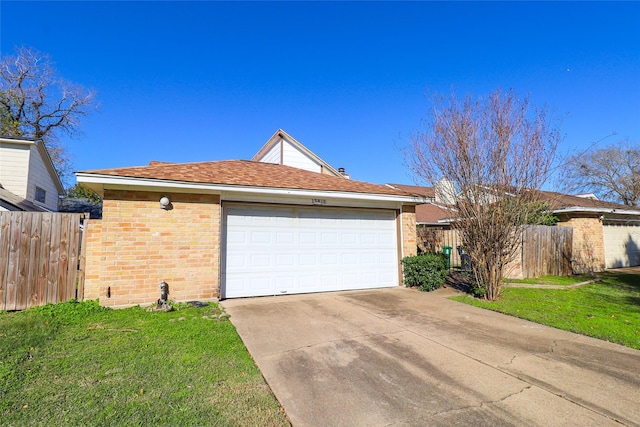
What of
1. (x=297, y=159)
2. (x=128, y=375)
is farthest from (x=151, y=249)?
(x=297, y=159)

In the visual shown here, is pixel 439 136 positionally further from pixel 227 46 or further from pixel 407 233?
pixel 227 46

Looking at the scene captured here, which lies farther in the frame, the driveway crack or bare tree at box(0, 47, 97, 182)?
bare tree at box(0, 47, 97, 182)

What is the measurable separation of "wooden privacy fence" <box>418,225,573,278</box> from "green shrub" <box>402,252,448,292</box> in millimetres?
1820

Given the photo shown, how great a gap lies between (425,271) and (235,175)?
5759mm

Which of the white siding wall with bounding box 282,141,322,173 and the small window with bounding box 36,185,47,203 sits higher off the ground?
the white siding wall with bounding box 282,141,322,173

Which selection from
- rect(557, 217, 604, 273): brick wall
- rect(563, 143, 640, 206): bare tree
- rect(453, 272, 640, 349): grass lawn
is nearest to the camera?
rect(453, 272, 640, 349): grass lawn

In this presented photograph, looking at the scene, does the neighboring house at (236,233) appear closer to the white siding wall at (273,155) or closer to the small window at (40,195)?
A: the white siding wall at (273,155)

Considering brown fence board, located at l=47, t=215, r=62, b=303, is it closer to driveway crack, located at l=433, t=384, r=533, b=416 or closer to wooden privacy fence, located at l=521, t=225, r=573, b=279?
driveway crack, located at l=433, t=384, r=533, b=416

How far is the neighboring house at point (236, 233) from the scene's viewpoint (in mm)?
6137

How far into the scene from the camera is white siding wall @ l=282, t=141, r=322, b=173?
665 inches

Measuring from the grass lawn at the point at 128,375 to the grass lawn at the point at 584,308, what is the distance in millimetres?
5245

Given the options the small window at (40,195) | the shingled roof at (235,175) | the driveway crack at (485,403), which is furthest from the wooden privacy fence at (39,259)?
the small window at (40,195)

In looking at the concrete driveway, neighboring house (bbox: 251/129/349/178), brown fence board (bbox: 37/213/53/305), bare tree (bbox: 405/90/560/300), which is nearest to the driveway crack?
the concrete driveway

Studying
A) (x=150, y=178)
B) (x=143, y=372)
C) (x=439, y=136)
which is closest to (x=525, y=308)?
(x=439, y=136)
